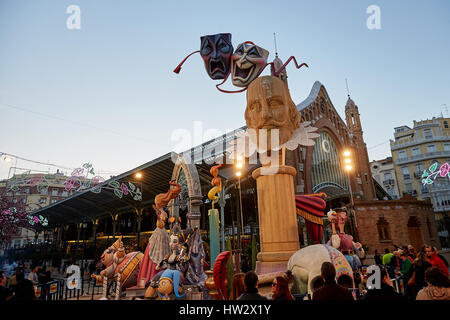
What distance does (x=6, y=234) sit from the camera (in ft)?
57.7

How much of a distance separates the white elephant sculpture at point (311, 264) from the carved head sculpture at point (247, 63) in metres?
3.99

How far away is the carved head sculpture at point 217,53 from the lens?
21.3ft

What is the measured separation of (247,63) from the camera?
20.7ft

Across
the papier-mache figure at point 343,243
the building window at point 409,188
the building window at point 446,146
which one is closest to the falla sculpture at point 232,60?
the papier-mache figure at point 343,243

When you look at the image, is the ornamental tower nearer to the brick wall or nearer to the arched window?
the arched window

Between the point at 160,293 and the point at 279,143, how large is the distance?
12.1ft

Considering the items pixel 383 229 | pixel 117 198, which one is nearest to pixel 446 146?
pixel 383 229

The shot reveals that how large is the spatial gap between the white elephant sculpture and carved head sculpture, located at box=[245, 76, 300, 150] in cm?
231

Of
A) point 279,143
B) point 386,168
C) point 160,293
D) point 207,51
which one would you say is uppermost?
point 386,168

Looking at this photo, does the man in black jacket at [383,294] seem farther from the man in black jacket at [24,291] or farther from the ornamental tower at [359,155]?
the ornamental tower at [359,155]
